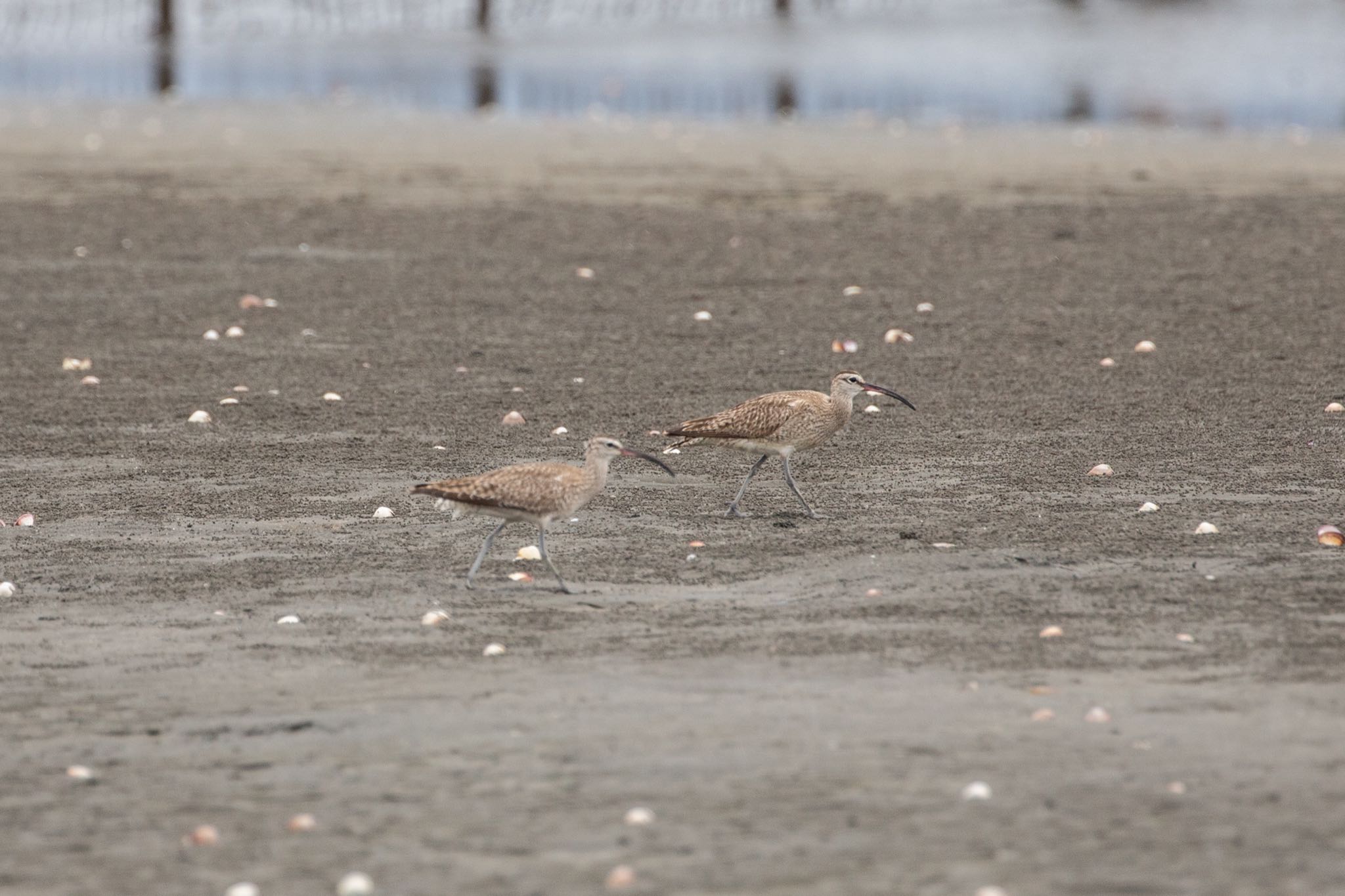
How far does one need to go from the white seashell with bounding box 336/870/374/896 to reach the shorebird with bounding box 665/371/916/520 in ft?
17.8

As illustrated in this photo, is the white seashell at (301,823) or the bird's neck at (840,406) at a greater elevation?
the bird's neck at (840,406)

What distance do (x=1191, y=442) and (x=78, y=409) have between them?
8.09 m

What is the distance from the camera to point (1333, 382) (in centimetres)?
1568

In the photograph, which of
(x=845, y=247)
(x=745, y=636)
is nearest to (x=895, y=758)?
(x=745, y=636)

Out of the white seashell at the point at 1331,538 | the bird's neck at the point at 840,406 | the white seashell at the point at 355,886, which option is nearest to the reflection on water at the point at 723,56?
the bird's neck at the point at 840,406

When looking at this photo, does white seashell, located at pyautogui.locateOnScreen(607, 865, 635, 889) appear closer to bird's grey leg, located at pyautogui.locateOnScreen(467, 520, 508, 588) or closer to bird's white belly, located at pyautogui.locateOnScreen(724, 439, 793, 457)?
bird's grey leg, located at pyautogui.locateOnScreen(467, 520, 508, 588)

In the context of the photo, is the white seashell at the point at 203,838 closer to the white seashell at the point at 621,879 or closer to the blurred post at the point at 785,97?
the white seashell at the point at 621,879

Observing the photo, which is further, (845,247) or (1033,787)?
(845,247)

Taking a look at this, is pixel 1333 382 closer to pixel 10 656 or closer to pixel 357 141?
pixel 10 656

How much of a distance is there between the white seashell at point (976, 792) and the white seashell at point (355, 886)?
2.20 metres

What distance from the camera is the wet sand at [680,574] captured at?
7184 millimetres

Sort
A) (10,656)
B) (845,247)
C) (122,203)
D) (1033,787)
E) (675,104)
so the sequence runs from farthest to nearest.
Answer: (675,104) → (122,203) → (845,247) → (10,656) → (1033,787)

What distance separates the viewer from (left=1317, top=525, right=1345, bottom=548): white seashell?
10.7 metres

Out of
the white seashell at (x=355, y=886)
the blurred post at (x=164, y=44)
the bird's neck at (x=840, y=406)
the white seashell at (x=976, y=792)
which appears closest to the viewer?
the white seashell at (x=355, y=886)
